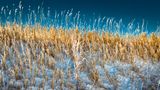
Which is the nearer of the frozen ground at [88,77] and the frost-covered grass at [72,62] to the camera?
the frozen ground at [88,77]

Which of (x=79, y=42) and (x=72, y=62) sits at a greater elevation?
(x=79, y=42)

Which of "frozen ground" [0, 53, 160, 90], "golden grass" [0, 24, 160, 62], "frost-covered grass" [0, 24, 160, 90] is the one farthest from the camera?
"golden grass" [0, 24, 160, 62]

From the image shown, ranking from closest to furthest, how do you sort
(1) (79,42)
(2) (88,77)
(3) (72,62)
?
(2) (88,77) → (3) (72,62) → (1) (79,42)

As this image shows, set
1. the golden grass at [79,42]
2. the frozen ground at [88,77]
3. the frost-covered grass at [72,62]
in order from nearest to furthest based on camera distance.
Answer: the frozen ground at [88,77], the frost-covered grass at [72,62], the golden grass at [79,42]

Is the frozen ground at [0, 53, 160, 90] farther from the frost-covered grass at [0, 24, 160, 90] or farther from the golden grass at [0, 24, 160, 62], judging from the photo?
the golden grass at [0, 24, 160, 62]

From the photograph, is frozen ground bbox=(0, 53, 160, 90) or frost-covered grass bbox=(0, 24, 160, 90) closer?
frozen ground bbox=(0, 53, 160, 90)

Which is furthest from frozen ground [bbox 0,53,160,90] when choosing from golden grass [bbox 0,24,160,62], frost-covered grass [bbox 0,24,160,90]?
golden grass [bbox 0,24,160,62]

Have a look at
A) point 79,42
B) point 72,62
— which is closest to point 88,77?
point 72,62

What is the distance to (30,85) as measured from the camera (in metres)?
5.50

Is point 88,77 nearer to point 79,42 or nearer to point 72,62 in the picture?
point 72,62

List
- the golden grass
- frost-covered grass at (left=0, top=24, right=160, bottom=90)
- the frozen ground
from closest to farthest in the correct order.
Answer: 1. the frozen ground
2. frost-covered grass at (left=0, top=24, right=160, bottom=90)
3. the golden grass

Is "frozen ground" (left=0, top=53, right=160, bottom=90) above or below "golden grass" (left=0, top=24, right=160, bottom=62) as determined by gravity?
below

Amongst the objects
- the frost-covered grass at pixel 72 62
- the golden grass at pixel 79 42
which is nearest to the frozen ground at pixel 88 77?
the frost-covered grass at pixel 72 62

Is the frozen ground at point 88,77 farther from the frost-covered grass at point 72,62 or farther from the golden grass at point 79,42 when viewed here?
the golden grass at point 79,42
